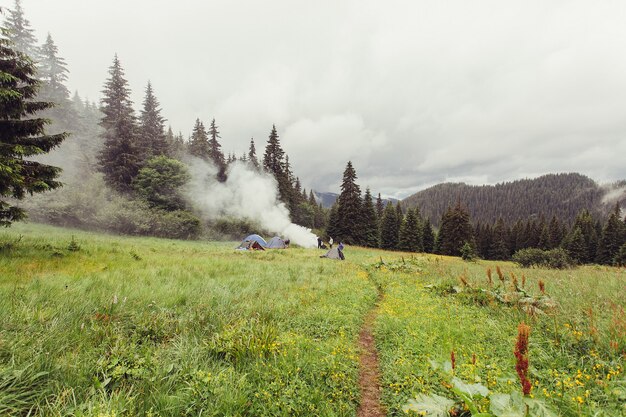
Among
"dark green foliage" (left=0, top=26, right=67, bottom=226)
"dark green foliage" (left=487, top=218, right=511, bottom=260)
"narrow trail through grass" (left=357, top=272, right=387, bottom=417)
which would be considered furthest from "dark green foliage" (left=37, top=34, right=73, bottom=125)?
"dark green foliage" (left=487, top=218, right=511, bottom=260)

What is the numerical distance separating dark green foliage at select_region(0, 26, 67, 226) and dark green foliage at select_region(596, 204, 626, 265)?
7858 cm

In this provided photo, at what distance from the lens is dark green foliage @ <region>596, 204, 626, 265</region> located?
5031cm

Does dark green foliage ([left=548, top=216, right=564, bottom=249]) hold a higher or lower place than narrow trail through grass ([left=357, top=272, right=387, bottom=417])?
higher

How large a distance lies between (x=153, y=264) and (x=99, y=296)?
588cm

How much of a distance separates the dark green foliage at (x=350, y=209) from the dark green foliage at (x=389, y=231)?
42.1ft

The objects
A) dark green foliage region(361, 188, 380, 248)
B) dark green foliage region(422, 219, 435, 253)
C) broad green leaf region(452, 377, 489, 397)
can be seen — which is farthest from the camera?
dark green foliage region(422, 219, 435, 253)

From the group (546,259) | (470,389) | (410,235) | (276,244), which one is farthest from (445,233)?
(470,389)

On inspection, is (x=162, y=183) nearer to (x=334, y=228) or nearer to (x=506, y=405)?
(x=334, y=228)

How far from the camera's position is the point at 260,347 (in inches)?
179

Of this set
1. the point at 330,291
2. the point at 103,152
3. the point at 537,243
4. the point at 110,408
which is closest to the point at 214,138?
the point at 103,152

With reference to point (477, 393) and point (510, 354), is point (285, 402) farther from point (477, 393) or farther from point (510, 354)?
point (510, 354)

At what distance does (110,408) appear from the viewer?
112 inches

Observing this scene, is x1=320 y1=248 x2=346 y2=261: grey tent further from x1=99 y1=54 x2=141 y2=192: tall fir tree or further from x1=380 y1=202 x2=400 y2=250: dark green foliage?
x1=380 y1=202 x2=400 y2=250: dark green foliage

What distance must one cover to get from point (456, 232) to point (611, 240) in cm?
3175
